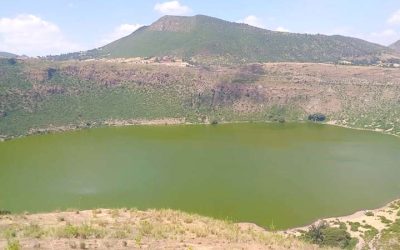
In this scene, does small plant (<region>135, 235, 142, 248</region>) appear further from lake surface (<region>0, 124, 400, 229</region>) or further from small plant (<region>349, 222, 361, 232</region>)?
small plant (<region>349, 222, 361, 232</region>)

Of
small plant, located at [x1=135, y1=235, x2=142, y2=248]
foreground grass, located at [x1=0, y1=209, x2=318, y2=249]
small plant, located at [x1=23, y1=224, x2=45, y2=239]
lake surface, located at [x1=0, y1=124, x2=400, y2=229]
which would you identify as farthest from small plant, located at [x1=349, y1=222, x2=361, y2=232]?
small plant, located at [x1=23, y1=224, x2=45, y2=239]

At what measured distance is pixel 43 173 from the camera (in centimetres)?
7788

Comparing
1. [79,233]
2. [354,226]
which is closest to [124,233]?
[79,233]

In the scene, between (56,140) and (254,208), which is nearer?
(254,208)

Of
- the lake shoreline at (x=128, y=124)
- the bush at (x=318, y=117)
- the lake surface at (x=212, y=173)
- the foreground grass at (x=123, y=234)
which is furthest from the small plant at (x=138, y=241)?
the bush at (x=318, y=117)

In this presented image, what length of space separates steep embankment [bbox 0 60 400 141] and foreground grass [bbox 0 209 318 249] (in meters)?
102

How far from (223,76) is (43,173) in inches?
3659

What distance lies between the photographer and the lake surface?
196 ft

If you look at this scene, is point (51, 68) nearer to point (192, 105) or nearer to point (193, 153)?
point (192, 105)

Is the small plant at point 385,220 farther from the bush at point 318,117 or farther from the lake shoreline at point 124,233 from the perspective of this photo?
the bush at point 318,117

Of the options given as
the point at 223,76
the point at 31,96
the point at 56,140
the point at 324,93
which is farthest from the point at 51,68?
the point at 324,93

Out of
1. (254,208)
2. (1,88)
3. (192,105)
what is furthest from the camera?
(192,105)

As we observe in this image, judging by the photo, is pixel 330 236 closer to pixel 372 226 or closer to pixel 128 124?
pixel 372 226

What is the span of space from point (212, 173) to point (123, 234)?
53511 mm
